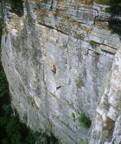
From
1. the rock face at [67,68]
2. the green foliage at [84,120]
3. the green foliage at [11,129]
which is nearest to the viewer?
the rock face at [67,68]

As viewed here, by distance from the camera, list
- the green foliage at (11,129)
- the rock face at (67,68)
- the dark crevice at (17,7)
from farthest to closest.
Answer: the green foliage at (11,129), the dark crevice at (17,7), the rock face at (67,68)

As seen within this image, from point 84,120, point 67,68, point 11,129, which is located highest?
point 67,68

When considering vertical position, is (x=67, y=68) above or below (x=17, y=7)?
below

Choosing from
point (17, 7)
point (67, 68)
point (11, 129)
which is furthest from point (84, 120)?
point (11, 129)

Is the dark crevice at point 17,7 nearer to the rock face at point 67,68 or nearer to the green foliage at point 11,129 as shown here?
the rock face at point 67,68

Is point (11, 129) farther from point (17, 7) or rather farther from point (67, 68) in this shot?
point (67, 68)

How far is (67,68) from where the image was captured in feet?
22.6

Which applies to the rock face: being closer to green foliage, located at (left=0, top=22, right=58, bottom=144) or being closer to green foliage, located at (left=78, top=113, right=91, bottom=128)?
green foliage, located at (left=78, top=113, right=91, bottom=128)

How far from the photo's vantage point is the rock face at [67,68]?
17.3ft

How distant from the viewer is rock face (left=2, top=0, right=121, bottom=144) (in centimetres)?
527

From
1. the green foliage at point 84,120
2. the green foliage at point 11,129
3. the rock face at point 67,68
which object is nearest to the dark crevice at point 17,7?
the rock face at point 67,68

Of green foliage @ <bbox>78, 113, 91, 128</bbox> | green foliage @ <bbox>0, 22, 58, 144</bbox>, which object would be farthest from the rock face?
green foliage @ <bbox>0, 22, 58, 144</bbox>

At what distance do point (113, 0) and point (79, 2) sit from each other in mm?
994

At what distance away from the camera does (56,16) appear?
6.67m
